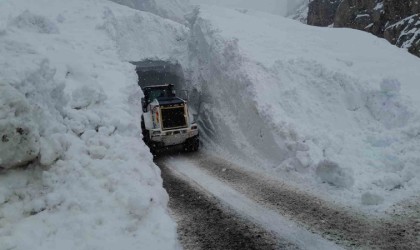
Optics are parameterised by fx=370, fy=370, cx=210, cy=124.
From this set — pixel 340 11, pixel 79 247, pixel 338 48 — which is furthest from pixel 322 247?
pixel 340 11

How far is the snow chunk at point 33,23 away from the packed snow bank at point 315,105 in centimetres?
736

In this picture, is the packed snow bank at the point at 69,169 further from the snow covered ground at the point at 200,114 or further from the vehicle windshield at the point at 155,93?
the vehicle windshield at the point at 155,93

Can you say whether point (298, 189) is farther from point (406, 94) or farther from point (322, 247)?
point (406, 94)

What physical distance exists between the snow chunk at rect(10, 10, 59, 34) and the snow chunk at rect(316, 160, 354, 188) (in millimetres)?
12355

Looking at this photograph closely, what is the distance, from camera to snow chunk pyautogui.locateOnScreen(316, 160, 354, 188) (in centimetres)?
865

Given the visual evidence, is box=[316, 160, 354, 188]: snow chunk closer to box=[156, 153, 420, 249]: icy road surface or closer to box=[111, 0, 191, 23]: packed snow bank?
box=[156, 153, 420, 249]: icy road surface

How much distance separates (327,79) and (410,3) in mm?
17256

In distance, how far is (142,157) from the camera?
344 inches

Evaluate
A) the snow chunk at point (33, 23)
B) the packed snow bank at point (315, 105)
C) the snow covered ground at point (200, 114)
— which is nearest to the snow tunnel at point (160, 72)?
the snow covered ground at point (200, 114)

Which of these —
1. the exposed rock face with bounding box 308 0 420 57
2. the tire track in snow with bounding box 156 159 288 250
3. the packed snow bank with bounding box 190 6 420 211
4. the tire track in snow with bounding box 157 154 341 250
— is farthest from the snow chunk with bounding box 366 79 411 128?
the exposed rock face with bounding box 308 0 420 57

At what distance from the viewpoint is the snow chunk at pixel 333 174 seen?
8.65 m

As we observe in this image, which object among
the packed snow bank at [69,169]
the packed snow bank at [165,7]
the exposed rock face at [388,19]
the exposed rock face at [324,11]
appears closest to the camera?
the packed snow bank at [69,169]

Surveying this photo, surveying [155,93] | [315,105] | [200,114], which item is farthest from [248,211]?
[200,114]

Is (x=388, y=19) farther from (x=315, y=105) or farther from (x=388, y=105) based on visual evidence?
(x=315, y=105)
